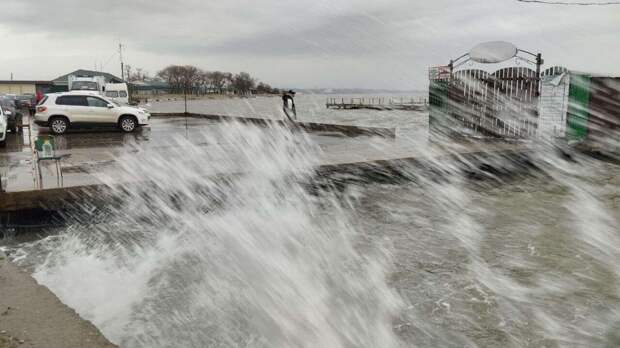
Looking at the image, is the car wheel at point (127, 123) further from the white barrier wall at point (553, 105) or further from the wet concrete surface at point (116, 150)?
the white barrier wall at point (553, 105)

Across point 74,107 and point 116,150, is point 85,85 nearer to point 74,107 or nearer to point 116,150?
point 74,107

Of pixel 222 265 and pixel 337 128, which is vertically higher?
pixel 337 128

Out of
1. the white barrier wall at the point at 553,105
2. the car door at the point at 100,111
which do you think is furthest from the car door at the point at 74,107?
the white barrier wall at the point at 553,105

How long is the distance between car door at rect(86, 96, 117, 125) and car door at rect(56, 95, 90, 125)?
195 mm

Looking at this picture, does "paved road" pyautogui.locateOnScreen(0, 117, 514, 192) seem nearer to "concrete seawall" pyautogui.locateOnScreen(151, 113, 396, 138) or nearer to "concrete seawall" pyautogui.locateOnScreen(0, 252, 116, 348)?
"concrete seawall" pyautogui.locateOnScreen(151, 113, 396, 138)

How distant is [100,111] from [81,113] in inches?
29.0

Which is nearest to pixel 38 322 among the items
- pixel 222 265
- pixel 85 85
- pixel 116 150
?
pixel 222 265

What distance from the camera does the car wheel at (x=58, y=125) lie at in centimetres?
2034

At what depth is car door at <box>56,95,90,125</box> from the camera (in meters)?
20.5

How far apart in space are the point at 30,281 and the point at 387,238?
17.1 feet

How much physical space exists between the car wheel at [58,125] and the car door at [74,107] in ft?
0.91

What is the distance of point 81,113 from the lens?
20.8m

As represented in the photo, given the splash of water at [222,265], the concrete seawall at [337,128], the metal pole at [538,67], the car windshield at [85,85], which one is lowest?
the splash of water at [222,265]

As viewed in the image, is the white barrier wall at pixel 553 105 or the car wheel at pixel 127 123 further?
the car wheel at pixel 127 123
